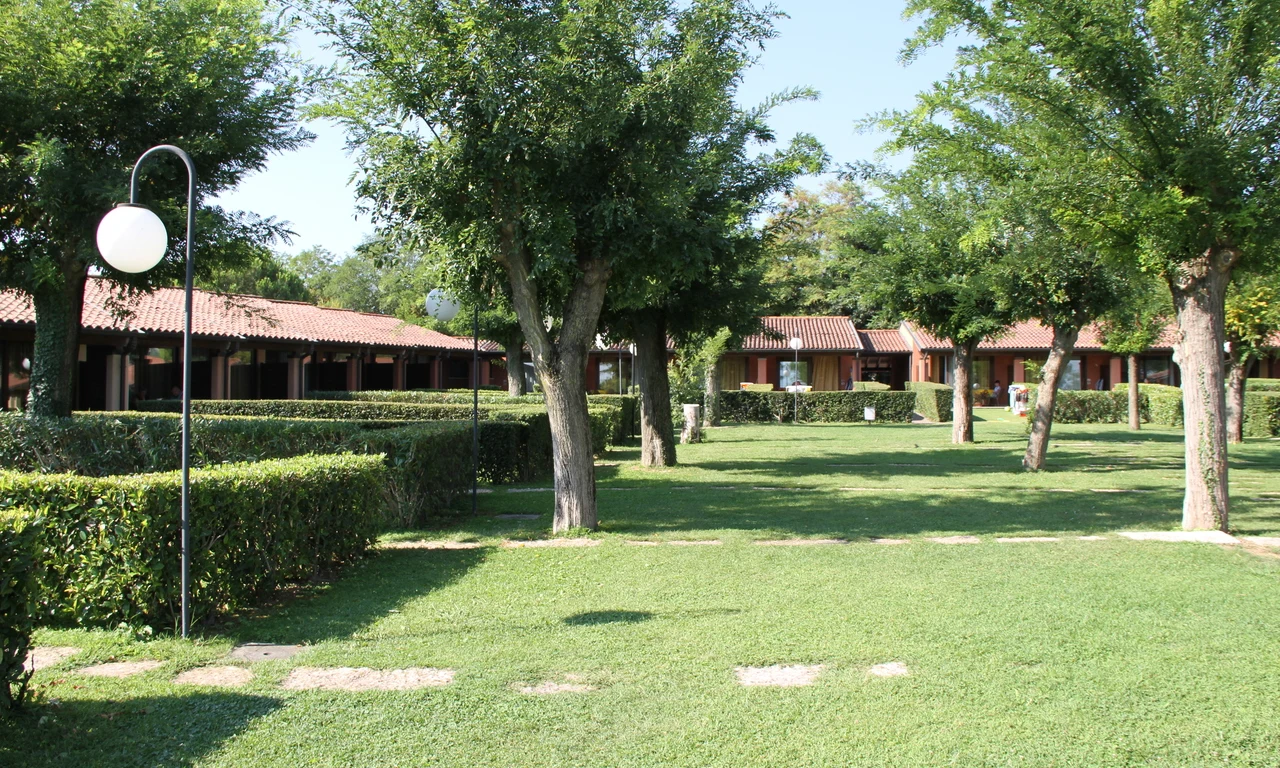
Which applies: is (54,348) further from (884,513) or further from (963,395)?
(963,395)

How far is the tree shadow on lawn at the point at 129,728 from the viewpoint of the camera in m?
3.66

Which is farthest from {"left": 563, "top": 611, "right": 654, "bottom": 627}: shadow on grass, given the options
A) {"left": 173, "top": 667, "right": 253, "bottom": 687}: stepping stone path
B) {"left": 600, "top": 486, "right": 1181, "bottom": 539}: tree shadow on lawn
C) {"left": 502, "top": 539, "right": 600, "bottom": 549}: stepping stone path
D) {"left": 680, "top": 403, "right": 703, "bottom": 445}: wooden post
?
{"left": 680, "top": 403, "right": 703, "bottom": 445}: wooden post

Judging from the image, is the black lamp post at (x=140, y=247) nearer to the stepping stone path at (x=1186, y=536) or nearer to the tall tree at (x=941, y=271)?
the stepping stone path at (x=1186, y=536)

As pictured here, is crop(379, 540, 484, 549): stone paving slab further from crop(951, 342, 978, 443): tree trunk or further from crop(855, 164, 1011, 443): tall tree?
crop(951, 342, 978, 443): tree trunk

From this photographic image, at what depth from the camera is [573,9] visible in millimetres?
9102

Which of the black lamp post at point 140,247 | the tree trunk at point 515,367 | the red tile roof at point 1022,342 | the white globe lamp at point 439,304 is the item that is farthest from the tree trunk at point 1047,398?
the red tile roof at point 1022,342

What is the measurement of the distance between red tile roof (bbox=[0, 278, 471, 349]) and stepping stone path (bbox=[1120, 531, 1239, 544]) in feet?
36.7

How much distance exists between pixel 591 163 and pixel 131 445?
22.7 feet

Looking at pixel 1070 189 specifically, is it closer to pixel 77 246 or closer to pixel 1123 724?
pixel 1123 724

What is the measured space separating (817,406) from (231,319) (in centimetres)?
1996

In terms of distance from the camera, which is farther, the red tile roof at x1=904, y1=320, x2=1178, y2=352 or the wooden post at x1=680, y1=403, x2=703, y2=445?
the red tile roof at x1=904, y1=320, x2=1178, y2=352

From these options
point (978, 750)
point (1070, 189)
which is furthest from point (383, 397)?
point (978, 750)

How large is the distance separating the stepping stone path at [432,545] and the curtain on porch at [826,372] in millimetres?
35000

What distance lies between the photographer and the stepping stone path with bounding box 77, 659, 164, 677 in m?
4.72
